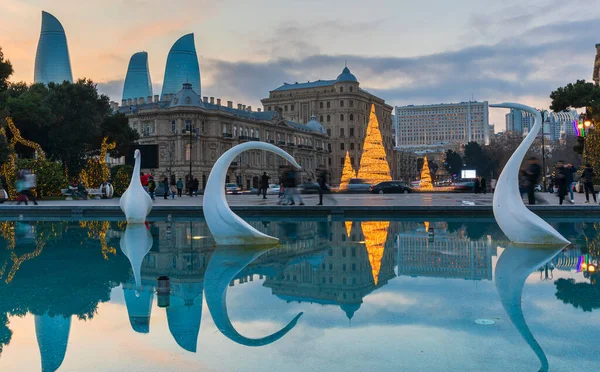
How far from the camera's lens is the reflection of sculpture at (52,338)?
14.0 feet

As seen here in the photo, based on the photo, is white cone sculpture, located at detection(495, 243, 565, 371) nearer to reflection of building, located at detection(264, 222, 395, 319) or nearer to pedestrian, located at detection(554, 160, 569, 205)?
reflection of building, located at detection(264, 222, 395, 319)

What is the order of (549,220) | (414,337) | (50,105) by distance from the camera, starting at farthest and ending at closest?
1. (50,105)
2. (549,220)
3. (414,337)

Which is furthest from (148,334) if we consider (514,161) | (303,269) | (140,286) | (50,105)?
(50,105)

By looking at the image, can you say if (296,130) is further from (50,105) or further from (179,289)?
(179,289)

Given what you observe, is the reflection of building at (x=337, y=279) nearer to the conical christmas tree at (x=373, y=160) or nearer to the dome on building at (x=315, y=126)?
the conical christmas tree at (x=373, y=160)

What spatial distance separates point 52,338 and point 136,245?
632 centimetres

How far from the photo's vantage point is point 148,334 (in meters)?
4.92

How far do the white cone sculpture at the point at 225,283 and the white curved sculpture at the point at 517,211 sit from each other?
162 inches

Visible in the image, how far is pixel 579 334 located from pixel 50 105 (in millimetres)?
39362

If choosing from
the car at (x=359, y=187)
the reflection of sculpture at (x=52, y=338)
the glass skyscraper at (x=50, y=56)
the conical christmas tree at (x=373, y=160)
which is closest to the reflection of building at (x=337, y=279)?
the reflection of sculpture at (x=52, y=338)

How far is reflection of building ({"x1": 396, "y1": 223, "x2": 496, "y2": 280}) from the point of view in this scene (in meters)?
7.78

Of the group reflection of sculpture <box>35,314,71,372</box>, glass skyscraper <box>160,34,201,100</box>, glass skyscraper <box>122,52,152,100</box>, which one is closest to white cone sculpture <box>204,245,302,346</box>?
reflection of sculpture <box>35,314,71,372</box>

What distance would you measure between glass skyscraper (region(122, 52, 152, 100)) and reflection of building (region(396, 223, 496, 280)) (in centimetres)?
12330

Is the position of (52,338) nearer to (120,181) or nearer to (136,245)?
(136,245)
